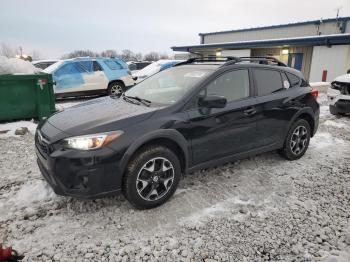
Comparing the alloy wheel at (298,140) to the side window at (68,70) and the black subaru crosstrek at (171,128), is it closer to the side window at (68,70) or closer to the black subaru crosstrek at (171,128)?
the black subaru crosstrek at (171,128)

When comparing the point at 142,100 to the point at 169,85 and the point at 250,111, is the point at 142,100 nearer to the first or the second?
the point at 169,85

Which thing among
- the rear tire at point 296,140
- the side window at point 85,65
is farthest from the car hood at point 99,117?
the side window at point 85,65

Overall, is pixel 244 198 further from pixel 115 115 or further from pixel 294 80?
pixel 294 80

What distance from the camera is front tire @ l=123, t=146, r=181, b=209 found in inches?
123

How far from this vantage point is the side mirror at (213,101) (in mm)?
3442

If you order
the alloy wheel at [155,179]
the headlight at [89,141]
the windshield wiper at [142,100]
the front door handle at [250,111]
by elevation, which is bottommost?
the alloy wheel at [155,179]

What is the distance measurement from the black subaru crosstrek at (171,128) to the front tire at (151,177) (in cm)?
1

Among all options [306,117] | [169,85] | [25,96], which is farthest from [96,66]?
[306,117]

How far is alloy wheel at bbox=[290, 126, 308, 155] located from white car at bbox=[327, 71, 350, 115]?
3.58m

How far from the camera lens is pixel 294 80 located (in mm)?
4812

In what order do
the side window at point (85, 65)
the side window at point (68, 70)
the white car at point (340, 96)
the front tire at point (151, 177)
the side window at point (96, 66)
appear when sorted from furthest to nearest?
the side window at point (96, 66) < the side window at point (85, 65) < the side window at point (68, 70) < the white car at point (340, 96) < the front tire at point (151, 177)

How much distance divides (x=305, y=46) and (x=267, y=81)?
1791cm

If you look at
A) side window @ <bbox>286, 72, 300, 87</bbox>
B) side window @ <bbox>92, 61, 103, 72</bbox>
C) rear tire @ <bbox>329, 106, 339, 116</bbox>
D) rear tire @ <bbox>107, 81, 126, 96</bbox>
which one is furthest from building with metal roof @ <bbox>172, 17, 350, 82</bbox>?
side window @ <bbox>286, 72, 300, 87</bbox>

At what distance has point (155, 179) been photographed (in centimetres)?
328
